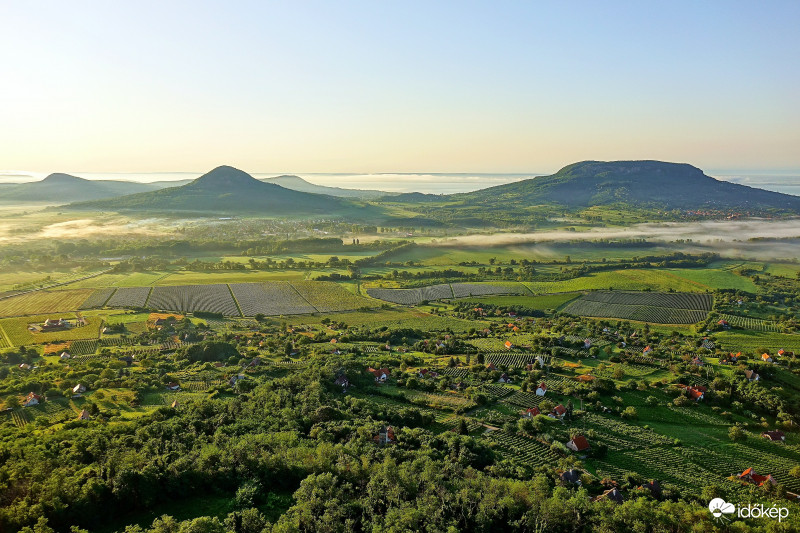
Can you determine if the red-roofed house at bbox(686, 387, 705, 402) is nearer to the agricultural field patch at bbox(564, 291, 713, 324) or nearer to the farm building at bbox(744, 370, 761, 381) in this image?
the farm building at bbox(744, 370, 761, 381)

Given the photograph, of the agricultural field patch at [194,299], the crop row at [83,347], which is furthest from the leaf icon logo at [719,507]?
the agricultural field patch at [194,299]

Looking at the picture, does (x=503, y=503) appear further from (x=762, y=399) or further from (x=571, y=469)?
(x=762, y=399)

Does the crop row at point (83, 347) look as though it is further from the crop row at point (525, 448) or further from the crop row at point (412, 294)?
the crop row at point (525, 448)

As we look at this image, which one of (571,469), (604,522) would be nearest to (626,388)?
(571,469)

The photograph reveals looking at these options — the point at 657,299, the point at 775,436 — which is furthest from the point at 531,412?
the point at 657,299

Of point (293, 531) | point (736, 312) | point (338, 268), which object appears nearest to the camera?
point (293, 531)

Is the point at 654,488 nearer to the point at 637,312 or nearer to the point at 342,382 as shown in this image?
the point at 342,382
